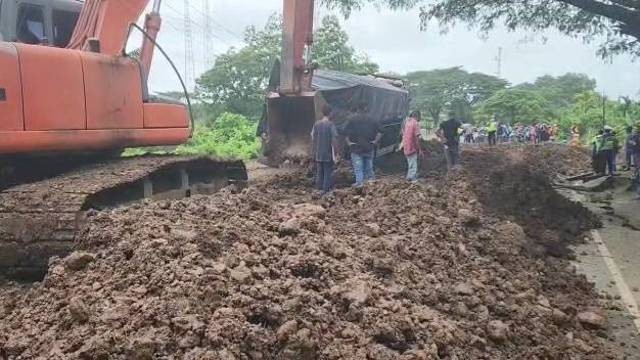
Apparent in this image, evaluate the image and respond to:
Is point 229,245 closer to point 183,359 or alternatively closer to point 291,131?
point 183,359

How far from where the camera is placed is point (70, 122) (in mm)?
6012

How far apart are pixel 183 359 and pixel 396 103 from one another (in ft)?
44.4

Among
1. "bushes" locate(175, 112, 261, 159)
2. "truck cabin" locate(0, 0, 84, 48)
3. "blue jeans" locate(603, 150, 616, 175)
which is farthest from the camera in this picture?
"bushes" locate(175, 112, 261, 159)

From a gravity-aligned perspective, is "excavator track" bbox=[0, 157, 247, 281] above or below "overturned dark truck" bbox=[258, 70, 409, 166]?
below

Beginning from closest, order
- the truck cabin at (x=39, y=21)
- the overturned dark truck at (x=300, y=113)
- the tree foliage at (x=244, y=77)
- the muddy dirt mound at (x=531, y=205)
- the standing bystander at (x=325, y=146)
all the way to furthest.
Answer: the truck cabin at (x=39, y=21)
the muddy dirt mound at (x=531, y=205)
the standing bystander at (x=325, y=146)
the overturned dark truck at (x=300, y=113)
the tree foliage at (x=244, y=77)

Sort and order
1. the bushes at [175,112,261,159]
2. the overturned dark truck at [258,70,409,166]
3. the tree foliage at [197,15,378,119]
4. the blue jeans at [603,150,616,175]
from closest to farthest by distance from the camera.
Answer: the overturned dark truck at [258,70,409,166] → the blue jeans at [603,150,616,175] → the bushes at [175,112,261,159] → the tree foliage at [197,15,378,119]

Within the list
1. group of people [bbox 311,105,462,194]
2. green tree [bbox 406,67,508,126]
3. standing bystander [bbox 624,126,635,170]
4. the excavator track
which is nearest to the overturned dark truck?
group of people [bbox 311,105,462,194]

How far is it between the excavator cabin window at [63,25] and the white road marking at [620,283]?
577 cm

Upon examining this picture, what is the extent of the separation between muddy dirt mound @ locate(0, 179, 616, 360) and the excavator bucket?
17.2 feet

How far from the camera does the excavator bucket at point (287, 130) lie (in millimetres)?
12242

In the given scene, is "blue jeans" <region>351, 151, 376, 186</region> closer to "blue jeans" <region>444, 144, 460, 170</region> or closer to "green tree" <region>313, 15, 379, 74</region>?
"blue jeans" <region>444, 144, 460, 170</region>

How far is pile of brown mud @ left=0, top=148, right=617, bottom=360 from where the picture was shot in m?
3.78

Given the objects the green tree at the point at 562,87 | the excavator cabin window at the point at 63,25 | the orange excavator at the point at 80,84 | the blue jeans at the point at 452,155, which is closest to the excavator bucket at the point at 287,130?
the blue jeans at the point at 452,155

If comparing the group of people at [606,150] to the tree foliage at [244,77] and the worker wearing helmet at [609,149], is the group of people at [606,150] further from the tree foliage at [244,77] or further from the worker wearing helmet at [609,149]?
the tree foliage at [244,77]
